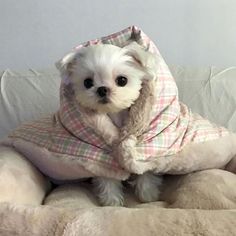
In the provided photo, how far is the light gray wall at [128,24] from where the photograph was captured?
1899 mm

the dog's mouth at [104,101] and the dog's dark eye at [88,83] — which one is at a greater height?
the dog's dark eye at [88,83]

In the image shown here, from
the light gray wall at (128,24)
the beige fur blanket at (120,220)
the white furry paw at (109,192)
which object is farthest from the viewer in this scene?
the light gray wall at (128,24)

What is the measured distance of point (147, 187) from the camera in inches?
55.5

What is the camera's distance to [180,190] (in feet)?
4.30

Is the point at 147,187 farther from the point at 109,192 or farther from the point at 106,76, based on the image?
the point at 106,76

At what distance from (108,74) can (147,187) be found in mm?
361

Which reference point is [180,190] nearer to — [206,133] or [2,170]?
[206,133]

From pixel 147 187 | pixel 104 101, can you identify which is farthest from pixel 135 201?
pixel 104 101

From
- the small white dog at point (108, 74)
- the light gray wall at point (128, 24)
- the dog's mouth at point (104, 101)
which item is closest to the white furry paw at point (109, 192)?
the small white dog at point (108, 74)

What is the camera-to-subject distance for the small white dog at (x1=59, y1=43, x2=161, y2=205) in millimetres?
1273

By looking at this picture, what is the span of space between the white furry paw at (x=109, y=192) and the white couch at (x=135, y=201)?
0.03m

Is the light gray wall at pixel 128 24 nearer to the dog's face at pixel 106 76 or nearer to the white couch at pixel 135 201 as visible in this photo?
the white couch at pixel 135 201

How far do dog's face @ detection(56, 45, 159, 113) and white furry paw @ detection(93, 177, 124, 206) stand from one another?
0.73 feet

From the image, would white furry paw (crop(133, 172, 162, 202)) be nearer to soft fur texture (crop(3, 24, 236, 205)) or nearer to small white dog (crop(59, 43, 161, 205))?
soft fur texture (crop(3, 24, 236, 205))
